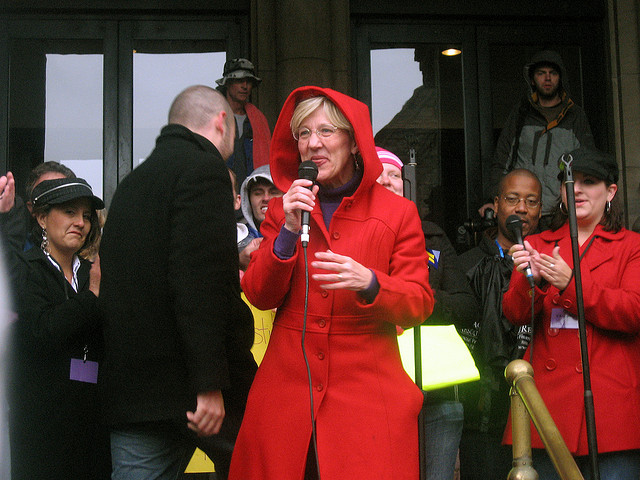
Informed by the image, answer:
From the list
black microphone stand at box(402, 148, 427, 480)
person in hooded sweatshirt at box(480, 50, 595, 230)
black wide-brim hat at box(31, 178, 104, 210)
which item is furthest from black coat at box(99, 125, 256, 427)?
person in hooded sweatshirt at box(480, 50, 595, 230)

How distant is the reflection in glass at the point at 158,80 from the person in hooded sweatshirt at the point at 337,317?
4719 millimetres

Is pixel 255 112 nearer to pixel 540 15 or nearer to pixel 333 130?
pixel 540 15

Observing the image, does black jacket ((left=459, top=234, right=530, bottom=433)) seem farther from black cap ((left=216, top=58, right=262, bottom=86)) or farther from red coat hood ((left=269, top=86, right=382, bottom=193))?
black cap ((left=216, top=58, right=262, bottom=86))

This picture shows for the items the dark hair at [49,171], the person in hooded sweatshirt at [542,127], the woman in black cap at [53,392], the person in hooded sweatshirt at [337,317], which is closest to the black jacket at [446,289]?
the person in hooded sweatshirt at [337,317]

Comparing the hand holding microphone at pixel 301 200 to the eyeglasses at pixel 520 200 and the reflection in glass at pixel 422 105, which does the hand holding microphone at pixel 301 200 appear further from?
the reflection in glass at pixel 422 105

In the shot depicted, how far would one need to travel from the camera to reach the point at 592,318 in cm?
390

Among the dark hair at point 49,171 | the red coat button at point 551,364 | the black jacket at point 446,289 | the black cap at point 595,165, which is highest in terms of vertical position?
the dark hair at point 49,171

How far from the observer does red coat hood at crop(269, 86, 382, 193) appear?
3.21 m

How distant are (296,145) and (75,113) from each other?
15.8 ft

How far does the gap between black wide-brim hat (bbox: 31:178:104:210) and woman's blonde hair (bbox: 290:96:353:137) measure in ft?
4.62

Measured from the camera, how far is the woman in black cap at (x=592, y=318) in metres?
3.85

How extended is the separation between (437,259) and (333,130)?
139 centimetres

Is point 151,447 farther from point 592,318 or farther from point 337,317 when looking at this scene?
point 592,318

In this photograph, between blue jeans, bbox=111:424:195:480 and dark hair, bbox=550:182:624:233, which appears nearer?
blue jeans, bbox=111:424:195:480
